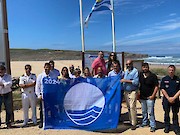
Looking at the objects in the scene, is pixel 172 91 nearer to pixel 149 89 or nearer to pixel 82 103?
pixel 149 89

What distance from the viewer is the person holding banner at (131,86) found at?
644 cm

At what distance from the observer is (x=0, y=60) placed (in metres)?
7.61

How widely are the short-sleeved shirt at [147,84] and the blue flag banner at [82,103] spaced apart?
601 mm

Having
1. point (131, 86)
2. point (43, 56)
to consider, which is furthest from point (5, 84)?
point (43, 56)

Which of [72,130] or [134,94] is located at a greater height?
[134,94]

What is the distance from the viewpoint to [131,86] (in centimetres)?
657

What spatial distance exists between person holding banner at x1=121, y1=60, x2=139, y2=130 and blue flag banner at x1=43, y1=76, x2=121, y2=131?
0.24 m

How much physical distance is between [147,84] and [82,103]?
178 centimetres

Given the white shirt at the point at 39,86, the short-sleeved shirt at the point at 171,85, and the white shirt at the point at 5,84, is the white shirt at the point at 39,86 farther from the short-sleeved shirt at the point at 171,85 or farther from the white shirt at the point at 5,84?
the short-sleeved shirt at the point at 171,85

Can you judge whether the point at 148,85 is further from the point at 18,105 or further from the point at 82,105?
the point at 18,105

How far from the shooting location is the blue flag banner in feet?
21.5

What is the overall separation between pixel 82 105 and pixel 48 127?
44.3 inches

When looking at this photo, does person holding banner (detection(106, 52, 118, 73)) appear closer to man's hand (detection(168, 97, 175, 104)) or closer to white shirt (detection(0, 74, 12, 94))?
man's hand (detection(168, 97, 175, 104))

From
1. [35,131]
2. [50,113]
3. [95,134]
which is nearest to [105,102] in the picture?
[95,134]
